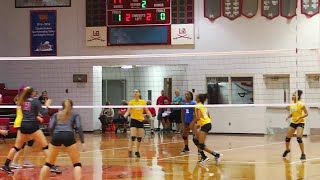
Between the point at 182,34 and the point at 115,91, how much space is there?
14.3 feet

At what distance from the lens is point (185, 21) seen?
20.4 meters

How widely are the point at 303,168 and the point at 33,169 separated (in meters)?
5.84

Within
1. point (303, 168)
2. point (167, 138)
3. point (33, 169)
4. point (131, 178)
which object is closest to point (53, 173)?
point (33, 169)

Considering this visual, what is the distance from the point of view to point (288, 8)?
1969cm

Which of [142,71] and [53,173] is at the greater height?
[142,71]

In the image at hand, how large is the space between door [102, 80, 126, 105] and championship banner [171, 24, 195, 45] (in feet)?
11.4

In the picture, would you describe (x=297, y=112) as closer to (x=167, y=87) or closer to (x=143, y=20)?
(x=143, y=20)

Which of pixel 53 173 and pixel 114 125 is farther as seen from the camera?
pixel 114 125

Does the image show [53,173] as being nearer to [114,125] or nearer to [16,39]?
[114,125]

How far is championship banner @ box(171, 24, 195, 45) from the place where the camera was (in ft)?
67.1

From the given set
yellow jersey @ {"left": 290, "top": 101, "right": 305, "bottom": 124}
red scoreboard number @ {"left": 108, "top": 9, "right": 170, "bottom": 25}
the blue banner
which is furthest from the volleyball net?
yellow jersey @ {"left": 290, "top": 101, "right": 305, "bottom": 124}

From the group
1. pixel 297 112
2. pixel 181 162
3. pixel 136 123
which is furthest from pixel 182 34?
pixel 181 162

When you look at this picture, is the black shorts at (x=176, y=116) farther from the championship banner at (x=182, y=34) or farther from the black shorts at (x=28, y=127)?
the black shorts at (x=28, y=127)

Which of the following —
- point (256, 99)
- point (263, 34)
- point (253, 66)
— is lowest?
point (256, 99)
